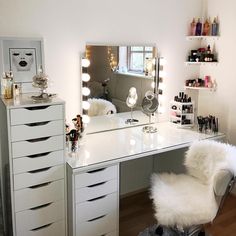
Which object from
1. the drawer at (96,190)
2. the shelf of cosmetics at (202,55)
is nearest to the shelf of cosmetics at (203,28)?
the shelf of cosmetics at (202,55)

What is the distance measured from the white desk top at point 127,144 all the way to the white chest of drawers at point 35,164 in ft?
0.56

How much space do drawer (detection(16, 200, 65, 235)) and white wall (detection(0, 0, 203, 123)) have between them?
0.77m

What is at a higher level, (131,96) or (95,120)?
(131,96)

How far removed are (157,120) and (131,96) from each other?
43 cm

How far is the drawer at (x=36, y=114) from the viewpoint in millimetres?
1867

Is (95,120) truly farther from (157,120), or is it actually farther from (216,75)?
(216,75)

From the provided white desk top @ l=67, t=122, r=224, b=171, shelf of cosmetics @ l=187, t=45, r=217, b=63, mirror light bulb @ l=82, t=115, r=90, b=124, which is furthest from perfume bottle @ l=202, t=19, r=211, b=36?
mirror light bulb @ l=82, t=115, r=90, b=124

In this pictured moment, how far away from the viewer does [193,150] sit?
232 centimetres

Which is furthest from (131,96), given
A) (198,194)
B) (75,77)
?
(198,194)

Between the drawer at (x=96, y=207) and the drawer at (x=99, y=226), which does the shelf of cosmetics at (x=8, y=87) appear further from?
the drawer at (x=99, y=226)

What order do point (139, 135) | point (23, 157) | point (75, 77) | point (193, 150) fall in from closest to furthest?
point (23, 157) < point (193, 150) < point (75, 77) < point (139, 135)

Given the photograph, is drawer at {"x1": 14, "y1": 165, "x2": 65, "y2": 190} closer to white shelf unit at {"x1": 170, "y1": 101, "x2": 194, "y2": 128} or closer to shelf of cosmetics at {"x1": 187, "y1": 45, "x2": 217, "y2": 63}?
white shelf unit at {"x1": 170, "y1": 101, "x2": 194, "y2": 128}

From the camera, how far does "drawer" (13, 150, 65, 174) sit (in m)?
1.93

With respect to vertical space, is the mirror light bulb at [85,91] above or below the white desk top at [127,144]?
above
